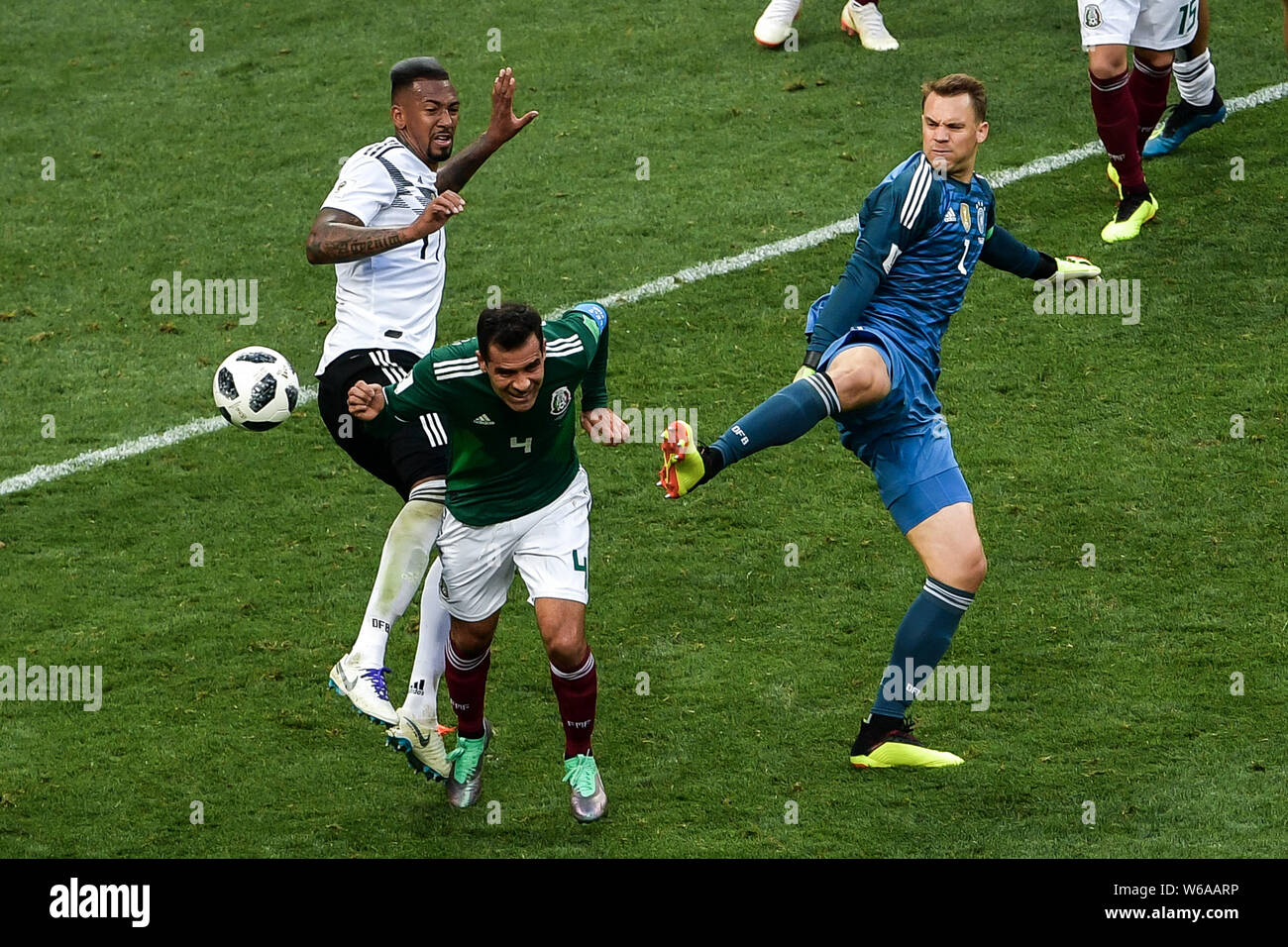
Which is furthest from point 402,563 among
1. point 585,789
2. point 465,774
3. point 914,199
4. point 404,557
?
point 914,199

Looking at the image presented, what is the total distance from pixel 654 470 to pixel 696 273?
1845 millimetres

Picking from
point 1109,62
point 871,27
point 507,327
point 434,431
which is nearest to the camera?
point 507,327

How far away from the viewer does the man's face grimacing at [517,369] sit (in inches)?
232

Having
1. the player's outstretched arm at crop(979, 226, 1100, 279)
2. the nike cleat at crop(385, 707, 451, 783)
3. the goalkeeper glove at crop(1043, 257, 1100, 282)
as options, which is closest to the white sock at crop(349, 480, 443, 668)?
the nike cleat at crop(385, 707, 451, 783)

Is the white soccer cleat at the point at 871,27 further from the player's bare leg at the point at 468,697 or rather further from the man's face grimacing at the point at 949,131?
the player's bare leg at the point at 468,697

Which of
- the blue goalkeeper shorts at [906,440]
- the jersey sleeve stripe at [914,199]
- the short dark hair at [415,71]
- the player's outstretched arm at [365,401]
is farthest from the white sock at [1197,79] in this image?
the player's outstretched arm at [365,401]

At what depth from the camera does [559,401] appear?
Result: 623cm

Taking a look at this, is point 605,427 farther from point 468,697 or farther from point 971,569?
point 971,569

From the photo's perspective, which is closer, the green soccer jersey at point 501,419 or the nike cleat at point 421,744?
the green soccer jersey at point 501,419

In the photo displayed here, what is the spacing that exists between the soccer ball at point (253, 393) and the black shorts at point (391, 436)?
166 mm

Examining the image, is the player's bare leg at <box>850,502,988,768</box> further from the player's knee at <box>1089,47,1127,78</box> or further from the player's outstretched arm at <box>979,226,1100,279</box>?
the player's knee at <box>1089,47,1127,78</box>

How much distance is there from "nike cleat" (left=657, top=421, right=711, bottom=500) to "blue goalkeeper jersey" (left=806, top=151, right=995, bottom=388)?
651 mm

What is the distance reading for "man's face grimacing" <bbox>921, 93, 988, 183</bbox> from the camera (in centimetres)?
639

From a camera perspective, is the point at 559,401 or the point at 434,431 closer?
the point at 559,401
